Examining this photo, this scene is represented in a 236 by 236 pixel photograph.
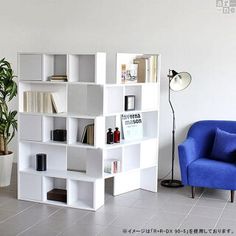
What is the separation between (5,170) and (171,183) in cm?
197

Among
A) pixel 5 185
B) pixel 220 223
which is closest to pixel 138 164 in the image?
pixel 220 223

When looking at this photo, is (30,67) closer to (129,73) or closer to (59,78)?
(59,78)

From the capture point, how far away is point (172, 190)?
5.23 metres


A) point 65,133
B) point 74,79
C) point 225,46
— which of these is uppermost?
point 225,46

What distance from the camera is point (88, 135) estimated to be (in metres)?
4.59

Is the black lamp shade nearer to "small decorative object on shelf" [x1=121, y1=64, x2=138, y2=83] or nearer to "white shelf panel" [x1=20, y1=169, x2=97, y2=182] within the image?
"small decorative object on shelf" [x1=121, y1=64, x2=138, y2=83]

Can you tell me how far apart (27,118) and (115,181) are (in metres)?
1.18

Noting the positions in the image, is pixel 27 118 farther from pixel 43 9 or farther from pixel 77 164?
pixel 43 9

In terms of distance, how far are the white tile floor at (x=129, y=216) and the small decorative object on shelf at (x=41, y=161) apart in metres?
0.39

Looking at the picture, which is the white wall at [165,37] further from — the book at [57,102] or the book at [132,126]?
the book at [57,102]

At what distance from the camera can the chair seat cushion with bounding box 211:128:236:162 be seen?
4.97 m

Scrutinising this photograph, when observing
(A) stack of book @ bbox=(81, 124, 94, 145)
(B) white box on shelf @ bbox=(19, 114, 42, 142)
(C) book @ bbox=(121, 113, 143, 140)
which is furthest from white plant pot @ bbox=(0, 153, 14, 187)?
(C) book @ bbox=(121, 113, 143, 140)

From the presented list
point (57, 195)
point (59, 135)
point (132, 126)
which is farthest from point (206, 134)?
point (57, 195)

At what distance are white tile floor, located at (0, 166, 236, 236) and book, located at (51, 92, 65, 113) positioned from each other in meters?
0.99
